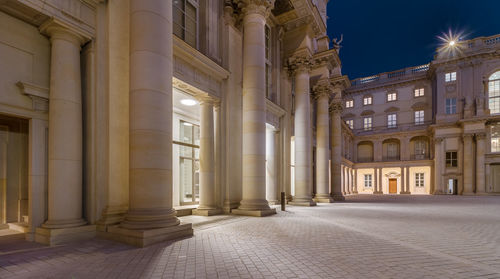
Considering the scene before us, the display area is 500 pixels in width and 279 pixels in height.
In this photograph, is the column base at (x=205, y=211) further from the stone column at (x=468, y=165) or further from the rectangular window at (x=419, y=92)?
the rectangular window at (x=419, y=92)

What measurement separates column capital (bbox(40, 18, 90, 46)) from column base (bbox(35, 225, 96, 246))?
467 centimetres

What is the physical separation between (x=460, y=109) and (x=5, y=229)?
160 feet

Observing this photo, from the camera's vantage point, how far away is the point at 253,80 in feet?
38.5

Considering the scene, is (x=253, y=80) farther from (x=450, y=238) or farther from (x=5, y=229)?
(x=5, y=229)

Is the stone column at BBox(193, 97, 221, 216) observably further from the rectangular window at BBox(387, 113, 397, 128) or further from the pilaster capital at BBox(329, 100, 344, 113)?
the rectangular window at BBox(387, 113, 397, 128)

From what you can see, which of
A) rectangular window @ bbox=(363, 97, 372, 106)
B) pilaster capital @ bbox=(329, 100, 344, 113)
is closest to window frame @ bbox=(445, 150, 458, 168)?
rectangular window @ bbox=(363, 97, 372, 106)

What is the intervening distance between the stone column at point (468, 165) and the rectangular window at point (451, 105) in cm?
436

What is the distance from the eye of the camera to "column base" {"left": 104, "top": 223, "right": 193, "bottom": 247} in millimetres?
5867

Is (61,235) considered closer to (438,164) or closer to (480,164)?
(480,164)

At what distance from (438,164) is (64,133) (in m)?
45.6

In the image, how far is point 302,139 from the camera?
1641cm


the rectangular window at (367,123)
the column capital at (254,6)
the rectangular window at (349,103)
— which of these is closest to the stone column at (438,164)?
the rectangular window at (367,123)

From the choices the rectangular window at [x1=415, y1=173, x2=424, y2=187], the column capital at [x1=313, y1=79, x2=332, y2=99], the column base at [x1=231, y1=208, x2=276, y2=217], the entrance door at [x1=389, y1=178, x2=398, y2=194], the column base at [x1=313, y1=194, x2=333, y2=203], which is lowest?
the entrance door at [x1=389, y1=178, x2=398, y2=194]

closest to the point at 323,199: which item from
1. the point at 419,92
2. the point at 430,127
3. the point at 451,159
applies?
the point at 451,159
